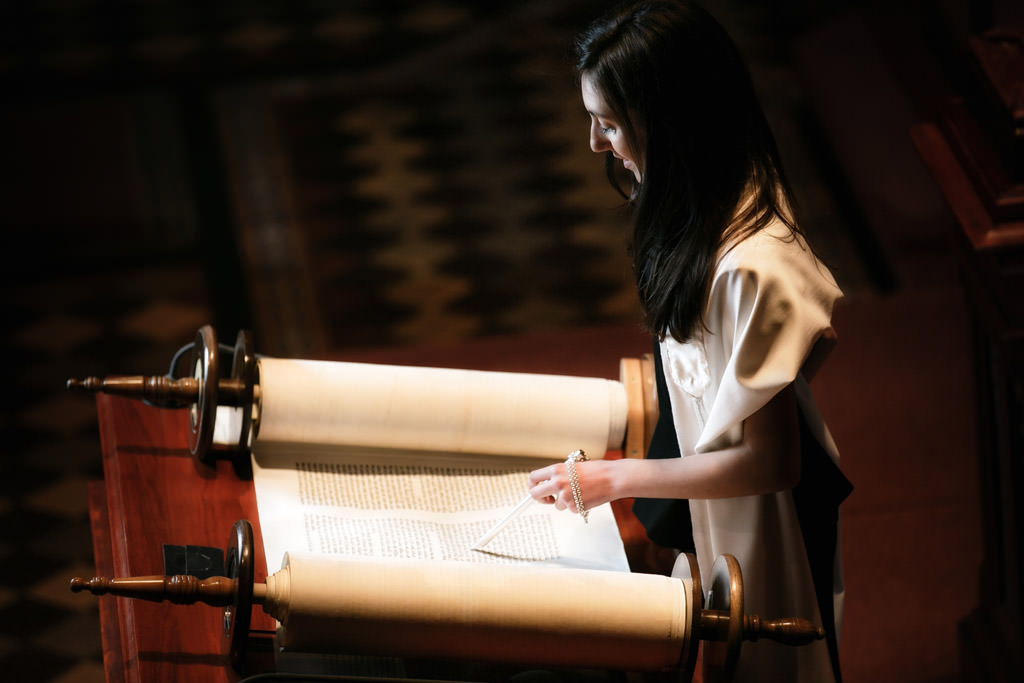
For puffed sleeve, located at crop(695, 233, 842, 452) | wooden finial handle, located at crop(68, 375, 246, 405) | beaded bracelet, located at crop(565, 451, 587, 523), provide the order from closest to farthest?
puffed sleeve, located at crop(695, 233, 842, 452)
beaded bracelet, located at crop(565, 451, 587, 523)
wooden finial handle, located at crop(68, 375, 246, 405)

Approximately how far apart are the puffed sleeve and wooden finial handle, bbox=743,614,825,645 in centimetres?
24

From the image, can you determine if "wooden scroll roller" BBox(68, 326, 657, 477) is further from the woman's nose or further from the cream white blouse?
the woman's nose

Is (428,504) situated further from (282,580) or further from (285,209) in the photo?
(285,209)

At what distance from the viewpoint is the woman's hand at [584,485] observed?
1468mm

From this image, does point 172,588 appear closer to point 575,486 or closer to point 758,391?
point 575,486

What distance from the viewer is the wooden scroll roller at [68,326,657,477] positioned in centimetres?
163

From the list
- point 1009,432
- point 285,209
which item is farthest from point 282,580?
point 285,209

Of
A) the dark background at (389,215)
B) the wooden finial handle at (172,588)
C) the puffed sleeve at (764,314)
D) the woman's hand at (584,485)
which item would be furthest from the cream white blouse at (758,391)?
the dark background at (389,215)

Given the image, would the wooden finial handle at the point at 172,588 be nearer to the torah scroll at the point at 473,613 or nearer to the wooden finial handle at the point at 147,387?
the torah scroll at the point at 473,613

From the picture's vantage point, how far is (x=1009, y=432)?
204 centimetres

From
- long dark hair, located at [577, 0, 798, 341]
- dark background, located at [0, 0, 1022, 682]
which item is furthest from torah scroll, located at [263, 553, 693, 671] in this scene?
dark background, located at [0, 0, 1022, 682]

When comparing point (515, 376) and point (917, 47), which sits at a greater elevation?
point (917, 47)

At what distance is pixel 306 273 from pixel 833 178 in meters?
2.04

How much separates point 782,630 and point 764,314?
0.35m
